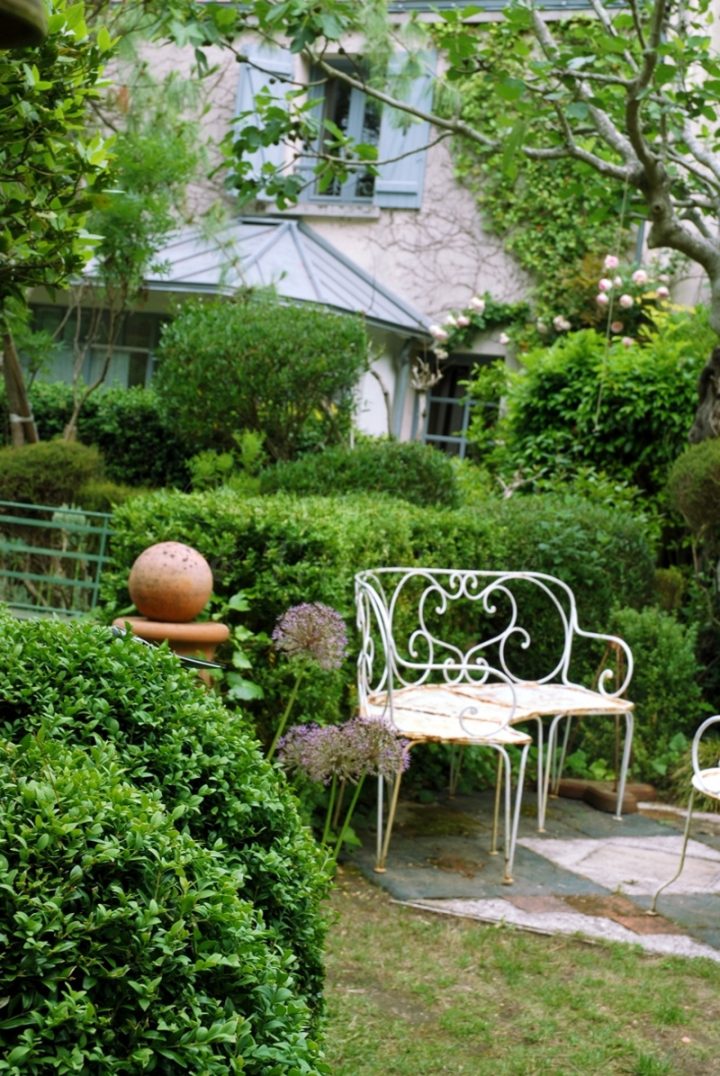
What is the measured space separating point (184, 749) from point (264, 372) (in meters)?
5.88

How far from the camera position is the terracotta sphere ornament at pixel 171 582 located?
470 cm

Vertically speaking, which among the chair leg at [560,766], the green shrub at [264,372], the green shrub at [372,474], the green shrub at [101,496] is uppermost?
the green shrub at [264,372]

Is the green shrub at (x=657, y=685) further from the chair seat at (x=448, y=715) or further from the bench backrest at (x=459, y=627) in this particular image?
the chair seat at (x=448, y=715)

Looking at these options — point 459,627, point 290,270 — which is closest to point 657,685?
point 459,627

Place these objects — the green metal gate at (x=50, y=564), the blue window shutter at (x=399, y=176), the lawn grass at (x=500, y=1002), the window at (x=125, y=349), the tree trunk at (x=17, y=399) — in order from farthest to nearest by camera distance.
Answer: the window at (x=125, y=349)
the blue window shutter at (x=399, y=176)
the tree trunk at (x=17, y=399)
the green metal gate at (x=50, y=564)
the lawn grass at (x=500, y=1002)

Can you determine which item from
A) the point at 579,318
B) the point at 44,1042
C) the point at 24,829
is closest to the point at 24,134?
the point at 24,829

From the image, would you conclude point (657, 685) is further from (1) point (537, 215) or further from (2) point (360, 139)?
(2) point (360, 139)

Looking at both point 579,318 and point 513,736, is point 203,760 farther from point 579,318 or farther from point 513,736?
point 579,318

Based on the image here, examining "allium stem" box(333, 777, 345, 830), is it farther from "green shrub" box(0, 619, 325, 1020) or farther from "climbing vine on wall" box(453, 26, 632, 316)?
"climbing vine on wall" box(453, 26, 632, 316)

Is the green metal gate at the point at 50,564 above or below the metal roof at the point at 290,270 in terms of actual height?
below

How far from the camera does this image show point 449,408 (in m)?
15.3

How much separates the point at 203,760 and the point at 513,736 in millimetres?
2691

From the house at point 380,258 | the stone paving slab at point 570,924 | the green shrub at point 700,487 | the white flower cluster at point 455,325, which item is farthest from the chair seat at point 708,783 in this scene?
the house at point 380,258

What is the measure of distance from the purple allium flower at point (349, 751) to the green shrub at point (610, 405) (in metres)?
5.49
